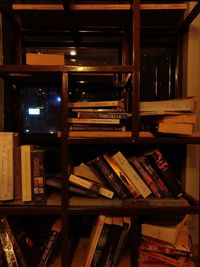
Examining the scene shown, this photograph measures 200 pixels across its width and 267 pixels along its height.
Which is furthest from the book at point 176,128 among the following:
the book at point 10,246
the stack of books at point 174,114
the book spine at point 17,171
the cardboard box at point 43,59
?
the book at point 10,246

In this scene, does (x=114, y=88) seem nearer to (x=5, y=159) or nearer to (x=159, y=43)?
(x=159, y=43)

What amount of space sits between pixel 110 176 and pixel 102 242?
342mm

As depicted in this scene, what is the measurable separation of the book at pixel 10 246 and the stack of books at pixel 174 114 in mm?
933

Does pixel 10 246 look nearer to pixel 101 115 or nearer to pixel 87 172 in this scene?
pixel 87 172

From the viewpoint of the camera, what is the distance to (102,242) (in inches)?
47.6

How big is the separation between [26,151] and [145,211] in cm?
68

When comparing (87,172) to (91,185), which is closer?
(91,185)

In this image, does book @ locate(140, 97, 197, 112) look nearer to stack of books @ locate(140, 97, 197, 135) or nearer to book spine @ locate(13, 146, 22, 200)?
stack of books @ locate(140, 97, 197, 135)

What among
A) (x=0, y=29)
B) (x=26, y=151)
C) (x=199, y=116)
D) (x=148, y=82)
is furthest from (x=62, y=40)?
(x=199, y=116)

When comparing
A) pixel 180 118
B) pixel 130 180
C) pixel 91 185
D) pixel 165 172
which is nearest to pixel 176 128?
pixel 180 118

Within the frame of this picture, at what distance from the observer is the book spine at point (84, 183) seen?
1240mm

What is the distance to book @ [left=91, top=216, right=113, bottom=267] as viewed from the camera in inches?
47.3

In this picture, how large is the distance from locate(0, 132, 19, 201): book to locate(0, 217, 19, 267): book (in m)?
0.17

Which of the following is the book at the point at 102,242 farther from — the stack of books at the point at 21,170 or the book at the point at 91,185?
the stack of books at the point at 21,170
